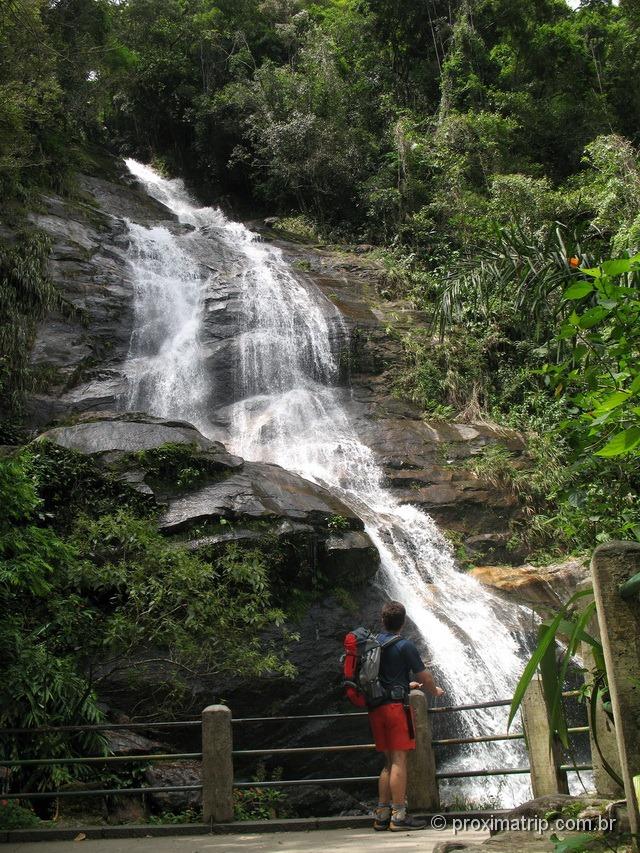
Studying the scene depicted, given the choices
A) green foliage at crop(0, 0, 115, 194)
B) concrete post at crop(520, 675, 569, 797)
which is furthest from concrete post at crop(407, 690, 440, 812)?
green foliage at crop(0, 0, 115, 194)

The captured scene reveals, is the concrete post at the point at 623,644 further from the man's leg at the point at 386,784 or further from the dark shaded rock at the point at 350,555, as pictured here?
the dark shaded rock at the point at 350,555

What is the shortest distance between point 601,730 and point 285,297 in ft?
56.3

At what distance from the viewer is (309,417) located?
16234 millimetres

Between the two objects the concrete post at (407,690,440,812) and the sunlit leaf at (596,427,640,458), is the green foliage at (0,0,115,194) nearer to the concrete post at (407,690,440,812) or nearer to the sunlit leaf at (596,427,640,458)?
the concrete post at (407,690,440,812)

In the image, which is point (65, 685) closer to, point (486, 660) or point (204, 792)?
point (204, 792)

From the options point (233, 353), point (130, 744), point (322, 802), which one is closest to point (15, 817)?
point (130, 744)

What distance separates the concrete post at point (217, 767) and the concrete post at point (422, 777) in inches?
61.5

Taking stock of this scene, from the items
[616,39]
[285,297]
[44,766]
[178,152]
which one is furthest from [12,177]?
[616,39]

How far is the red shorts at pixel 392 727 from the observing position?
5.24 meters

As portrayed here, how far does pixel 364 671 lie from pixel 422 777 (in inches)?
58.0

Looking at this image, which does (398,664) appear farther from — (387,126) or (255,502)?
(387,126)

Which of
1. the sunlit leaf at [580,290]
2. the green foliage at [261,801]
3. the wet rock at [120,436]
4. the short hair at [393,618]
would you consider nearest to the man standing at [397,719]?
the short hair at [393,618]

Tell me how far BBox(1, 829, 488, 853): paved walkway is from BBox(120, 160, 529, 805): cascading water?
11.2 feet

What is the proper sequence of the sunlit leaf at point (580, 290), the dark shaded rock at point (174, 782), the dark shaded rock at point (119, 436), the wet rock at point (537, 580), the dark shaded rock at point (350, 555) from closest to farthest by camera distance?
1. the sunlit leaf at point (580, 290)
2. the dark shaded rock at point (174, 782)
3. the dark shaded rock at point (350, 555)
4. the dark shaded rock at point (119, 436)
5. the wet rock at point (537, 580)
